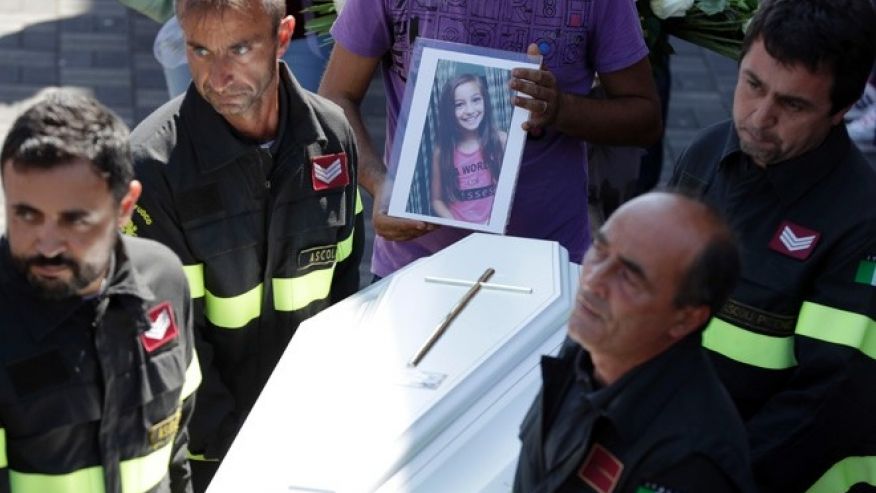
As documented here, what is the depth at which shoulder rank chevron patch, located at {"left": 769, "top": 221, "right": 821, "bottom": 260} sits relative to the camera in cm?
276

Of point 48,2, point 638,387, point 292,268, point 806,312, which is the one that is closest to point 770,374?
point 806,312

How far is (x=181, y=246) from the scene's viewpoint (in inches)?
118

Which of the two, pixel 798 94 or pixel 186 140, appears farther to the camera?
pixel 186 140

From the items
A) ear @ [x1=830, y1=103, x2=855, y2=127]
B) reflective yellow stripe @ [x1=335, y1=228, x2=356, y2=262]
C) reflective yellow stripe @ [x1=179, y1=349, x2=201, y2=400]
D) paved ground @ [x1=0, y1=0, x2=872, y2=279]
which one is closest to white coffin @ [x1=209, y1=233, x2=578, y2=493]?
reflective yellow stripe @ [x1=179, y1=349, x2=201, y2=400]

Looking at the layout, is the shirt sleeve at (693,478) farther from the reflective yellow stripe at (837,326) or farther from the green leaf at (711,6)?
the green leaf at (711,6)

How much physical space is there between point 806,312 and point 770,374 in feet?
0.51

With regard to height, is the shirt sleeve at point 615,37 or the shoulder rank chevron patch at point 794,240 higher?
the shirt sleeve at point 615,37

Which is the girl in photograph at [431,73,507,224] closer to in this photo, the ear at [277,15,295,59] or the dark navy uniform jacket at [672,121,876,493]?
the ear at [277,15,295,59]

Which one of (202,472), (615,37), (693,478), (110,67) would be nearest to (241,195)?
(202,472)

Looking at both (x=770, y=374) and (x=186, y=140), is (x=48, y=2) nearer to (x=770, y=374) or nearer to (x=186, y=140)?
Result: (x=186, y=140)

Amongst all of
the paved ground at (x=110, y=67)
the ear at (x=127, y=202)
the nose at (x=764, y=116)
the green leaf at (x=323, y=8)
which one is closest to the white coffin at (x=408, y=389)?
the ear at (x=127, y=202)

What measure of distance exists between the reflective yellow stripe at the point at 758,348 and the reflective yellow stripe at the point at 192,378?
0.97 metres

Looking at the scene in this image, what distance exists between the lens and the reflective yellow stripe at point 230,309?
10.0 ft

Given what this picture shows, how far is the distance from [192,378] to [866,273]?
1.27m
